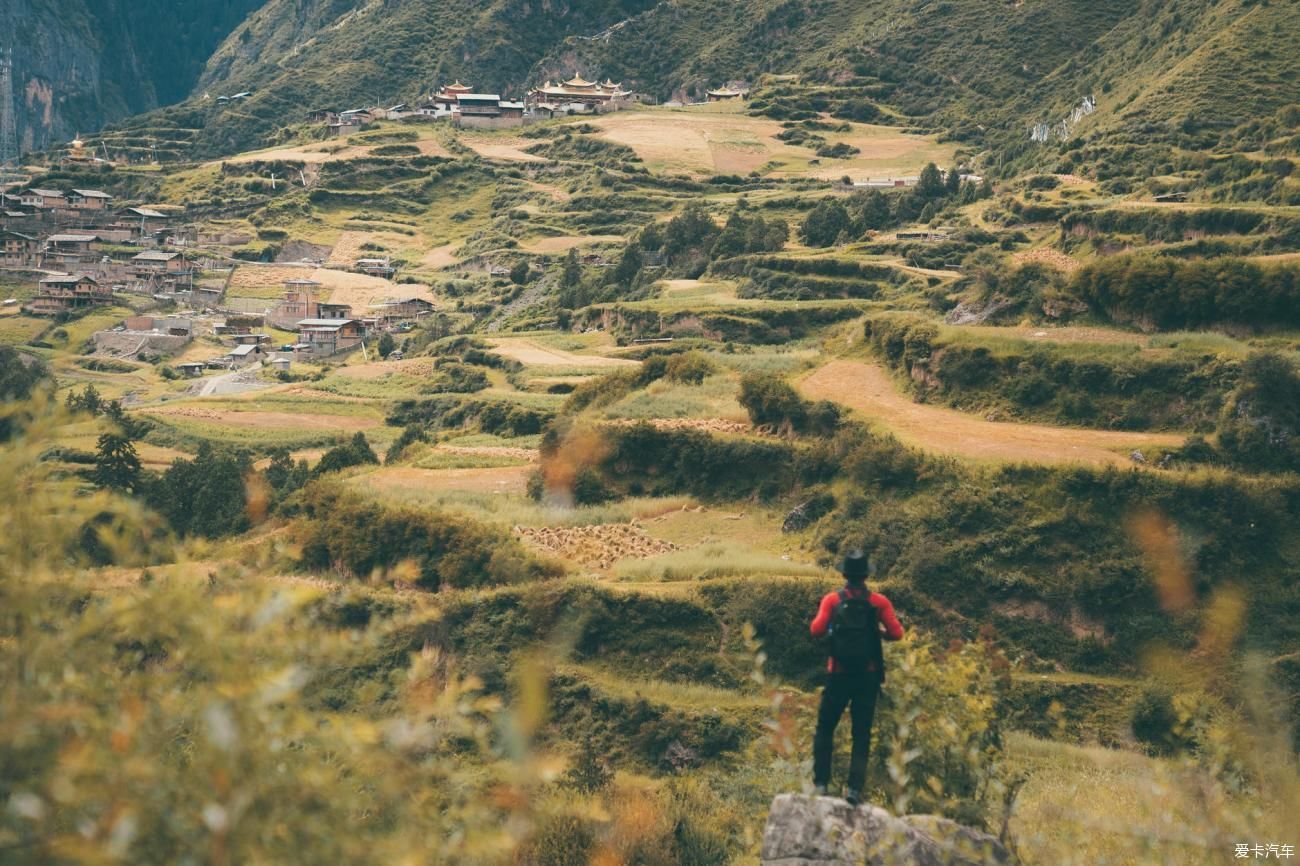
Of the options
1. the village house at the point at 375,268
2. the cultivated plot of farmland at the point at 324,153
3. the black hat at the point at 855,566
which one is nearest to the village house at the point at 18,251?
the village house at the point at 375,268

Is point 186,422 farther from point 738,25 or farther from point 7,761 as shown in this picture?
point 738,25

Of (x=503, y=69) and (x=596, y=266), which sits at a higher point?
(x=503, y=69)

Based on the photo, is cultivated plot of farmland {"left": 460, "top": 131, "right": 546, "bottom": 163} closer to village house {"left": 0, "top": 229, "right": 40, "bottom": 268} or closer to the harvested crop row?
village house {"left": 0, "top": 229, "right": 40, "bottom": 268}

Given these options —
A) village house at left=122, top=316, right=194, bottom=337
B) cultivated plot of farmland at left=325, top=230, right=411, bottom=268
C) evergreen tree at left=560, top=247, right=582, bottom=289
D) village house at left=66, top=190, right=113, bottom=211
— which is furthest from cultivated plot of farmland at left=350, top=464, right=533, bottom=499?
village house at left=66, top=190, right=113, bottom=211

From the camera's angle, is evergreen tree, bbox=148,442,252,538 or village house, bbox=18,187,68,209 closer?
evergreen tree, bbox=148,442,252,538

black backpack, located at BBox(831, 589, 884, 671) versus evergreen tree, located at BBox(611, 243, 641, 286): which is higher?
black backpack, located at BBox(831, 589, 884, 671)

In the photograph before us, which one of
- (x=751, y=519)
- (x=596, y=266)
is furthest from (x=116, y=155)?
(x=751, y=519)
